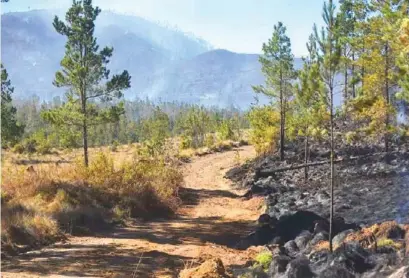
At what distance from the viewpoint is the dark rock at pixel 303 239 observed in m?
12.6

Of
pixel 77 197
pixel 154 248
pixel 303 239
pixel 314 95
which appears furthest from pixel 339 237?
pixel 77 197

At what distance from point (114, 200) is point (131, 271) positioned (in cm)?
744

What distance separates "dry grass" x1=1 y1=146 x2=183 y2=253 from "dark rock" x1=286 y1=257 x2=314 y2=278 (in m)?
7.14

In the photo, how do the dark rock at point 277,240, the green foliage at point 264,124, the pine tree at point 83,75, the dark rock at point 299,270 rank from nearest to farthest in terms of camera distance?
the dark rock at point 299,270 → the dark rock at point 277,240 → the pine tree at point 83,75 → the green foliage at point 264,124

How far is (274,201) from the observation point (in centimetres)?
2080

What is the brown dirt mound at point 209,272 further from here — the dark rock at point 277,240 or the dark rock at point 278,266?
the dark rock at point 277,240

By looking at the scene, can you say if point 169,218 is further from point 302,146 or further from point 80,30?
point 302,146

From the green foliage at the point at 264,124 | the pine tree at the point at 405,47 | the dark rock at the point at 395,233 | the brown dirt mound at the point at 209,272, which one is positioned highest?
the pine tree at the point at 405,47

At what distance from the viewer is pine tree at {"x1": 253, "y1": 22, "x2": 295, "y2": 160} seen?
1152 inches

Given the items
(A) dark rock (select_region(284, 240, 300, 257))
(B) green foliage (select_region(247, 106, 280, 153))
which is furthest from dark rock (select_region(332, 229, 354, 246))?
(B) green foliage (select_region(247, 106, 280, 153))

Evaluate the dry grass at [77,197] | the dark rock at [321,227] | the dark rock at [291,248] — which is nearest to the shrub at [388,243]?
the dark rock at [291,248]

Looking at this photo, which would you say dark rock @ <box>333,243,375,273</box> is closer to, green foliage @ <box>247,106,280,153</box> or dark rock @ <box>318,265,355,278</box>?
dark rock @ <box>318,265,355,278</box>

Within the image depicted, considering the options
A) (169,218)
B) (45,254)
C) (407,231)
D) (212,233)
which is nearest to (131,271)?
(45,254)

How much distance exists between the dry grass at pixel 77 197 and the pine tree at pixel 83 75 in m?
4.25
